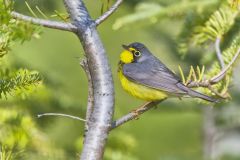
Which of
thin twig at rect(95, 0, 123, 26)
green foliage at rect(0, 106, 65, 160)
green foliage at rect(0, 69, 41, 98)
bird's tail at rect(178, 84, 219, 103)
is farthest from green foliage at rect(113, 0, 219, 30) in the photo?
green foliage at rect(0, 69, 41, 98)

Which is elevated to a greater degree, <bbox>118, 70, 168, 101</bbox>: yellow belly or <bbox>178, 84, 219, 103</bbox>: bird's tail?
<bbox>118, 70, 168, 101</bbox>: yellow belly

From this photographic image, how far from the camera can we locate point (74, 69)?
25.6ft

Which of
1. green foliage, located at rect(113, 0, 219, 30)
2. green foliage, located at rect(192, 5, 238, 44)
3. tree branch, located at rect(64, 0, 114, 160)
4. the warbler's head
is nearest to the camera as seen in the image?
tree branch, located at rect(64, 0, 114, 160)

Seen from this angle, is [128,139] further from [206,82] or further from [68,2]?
[68,2]

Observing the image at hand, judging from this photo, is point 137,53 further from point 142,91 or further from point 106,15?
point 106,15

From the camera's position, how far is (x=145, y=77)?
13.4ft

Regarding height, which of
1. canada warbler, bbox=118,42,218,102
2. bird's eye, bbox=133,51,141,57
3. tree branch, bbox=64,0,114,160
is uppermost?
bird's eye, bbox=133,51,141,57

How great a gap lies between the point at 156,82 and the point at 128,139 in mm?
485

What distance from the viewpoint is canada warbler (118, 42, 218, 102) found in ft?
12.4

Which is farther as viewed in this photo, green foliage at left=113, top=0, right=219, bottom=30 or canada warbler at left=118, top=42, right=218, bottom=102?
canada warbler at left=118, top=42, right=218, bottom=102

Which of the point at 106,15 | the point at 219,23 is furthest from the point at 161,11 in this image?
the point at 106,15

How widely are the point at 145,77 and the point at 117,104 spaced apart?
3.58ft

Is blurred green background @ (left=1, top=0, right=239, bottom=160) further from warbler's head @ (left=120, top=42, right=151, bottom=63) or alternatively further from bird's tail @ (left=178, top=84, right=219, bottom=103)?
bird's tail @ (left=178, top=84, right=219, bottom=103)

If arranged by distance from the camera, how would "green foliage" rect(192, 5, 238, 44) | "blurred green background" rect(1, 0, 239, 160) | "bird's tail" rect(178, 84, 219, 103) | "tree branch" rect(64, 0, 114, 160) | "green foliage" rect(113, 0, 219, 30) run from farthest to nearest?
"blurred green background" rect(1, 0, 239, 160)
"green foliage" rect(113, 0, 219, 30)
"green foliage" rect(192, 5, 238, 44)
"bird's tail" rect(178, 84, 219, 103)
"tree branch" rect(64, 0, 114, 160)
